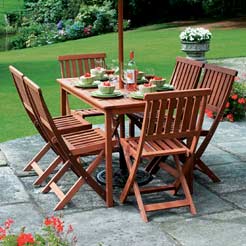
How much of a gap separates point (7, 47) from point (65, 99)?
1688 cm

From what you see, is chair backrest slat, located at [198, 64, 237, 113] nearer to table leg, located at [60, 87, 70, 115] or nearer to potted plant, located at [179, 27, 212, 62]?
table leg, located at [60, 87, 70, 115]

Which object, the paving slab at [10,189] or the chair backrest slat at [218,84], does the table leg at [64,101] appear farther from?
the chair backrest slat at [218,84]

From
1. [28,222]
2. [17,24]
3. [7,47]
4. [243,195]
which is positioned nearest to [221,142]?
[243,195]

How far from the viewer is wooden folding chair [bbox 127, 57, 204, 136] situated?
5.76 meters

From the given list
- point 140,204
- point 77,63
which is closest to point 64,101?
point 77,63

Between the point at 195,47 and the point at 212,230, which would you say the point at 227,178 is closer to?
the point at 212,230

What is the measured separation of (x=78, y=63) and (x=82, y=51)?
434 inches

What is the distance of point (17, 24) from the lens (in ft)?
94.2

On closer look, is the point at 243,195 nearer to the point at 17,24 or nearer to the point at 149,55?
the point at 149,55

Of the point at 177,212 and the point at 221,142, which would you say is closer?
the point at 177,212

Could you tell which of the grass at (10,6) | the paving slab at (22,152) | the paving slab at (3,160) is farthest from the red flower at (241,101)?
the grass at (10,6)

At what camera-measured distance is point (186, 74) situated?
5969 mm

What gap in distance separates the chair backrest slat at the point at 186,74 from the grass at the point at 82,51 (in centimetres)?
208

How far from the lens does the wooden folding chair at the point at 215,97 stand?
5066mm
